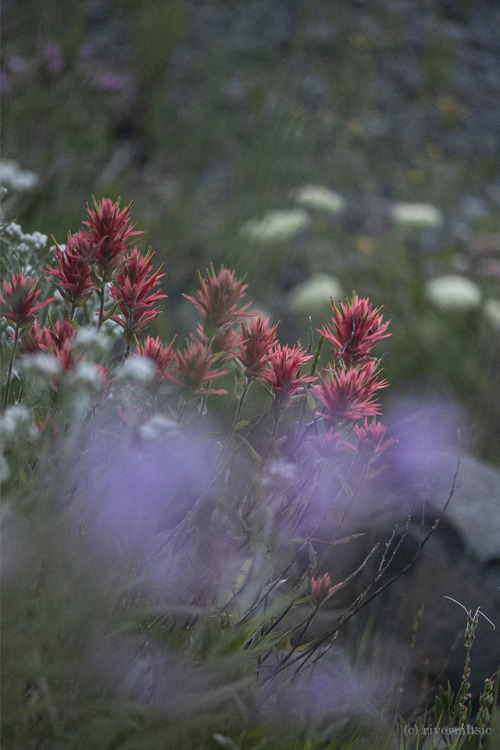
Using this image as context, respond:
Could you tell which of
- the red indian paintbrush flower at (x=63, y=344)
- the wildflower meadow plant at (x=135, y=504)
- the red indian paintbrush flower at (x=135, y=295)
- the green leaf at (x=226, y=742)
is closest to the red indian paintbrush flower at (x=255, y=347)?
the wildflower meadow plant at (x=135, y=504)

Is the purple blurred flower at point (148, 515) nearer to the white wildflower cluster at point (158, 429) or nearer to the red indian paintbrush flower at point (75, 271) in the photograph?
the white wildflower cluster at point (158, 429)

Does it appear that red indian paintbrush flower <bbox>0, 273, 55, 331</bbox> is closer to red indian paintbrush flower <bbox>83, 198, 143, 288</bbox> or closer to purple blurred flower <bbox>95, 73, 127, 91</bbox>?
red indian paintbrush flower <bbox>83, 198, 143, 288</bbox>

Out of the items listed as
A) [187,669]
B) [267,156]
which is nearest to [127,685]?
[187,669]

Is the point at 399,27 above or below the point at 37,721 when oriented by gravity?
below

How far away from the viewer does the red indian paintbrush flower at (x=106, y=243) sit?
0.88 metres

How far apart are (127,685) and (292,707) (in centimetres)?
30

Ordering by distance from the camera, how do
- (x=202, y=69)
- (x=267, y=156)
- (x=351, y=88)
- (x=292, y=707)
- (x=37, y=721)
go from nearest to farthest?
(x=37, y=721), (x=292, y=707), (x=267, y=156), (x=202, y=69), (x=351, y=88)

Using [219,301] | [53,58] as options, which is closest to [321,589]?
[219,301]

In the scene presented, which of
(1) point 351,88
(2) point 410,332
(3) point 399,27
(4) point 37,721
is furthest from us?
(3) point 399,27

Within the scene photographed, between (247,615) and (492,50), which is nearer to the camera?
(247,615)

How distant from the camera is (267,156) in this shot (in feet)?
8.89

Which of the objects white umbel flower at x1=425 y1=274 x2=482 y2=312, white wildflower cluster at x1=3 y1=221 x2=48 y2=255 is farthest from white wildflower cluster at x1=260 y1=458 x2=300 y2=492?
white umbel flower at x1=425 y1=274 x2=482 y2=312

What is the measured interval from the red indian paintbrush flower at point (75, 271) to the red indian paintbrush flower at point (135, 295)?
46 millimetres

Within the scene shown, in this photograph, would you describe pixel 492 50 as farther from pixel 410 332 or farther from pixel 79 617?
pixel 79 617
